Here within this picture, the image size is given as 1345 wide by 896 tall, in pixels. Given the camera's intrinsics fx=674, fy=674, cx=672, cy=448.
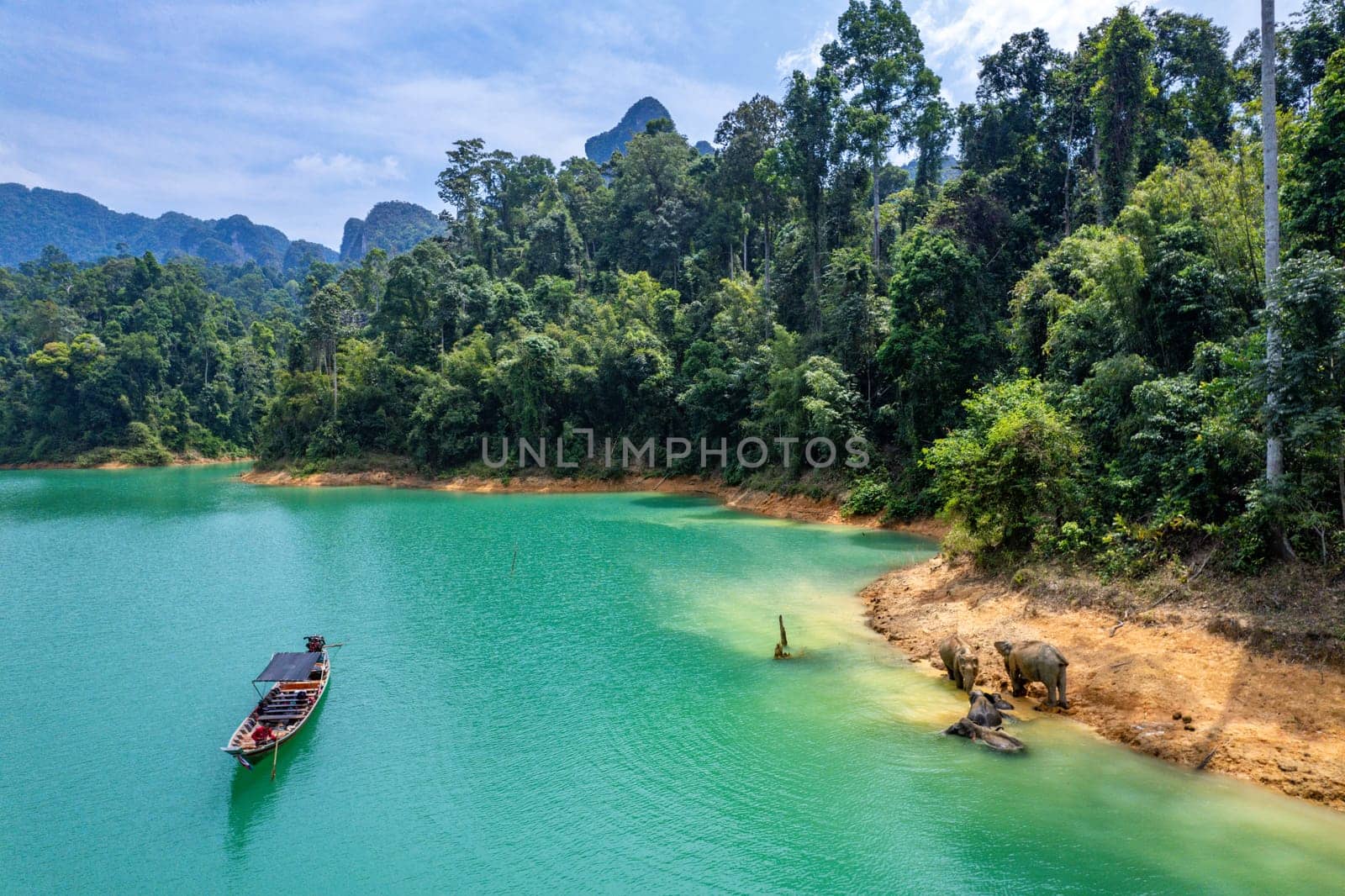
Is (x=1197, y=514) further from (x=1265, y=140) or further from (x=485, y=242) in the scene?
(x=485, y=242)

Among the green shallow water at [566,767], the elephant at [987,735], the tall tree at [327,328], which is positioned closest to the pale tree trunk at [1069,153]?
the green shallow water at [566,767]

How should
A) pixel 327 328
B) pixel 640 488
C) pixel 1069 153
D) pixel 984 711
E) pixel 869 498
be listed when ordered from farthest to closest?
A: 1. pixel 327 328
2. pixel 640 488
3. pixel 1069 153
4. pixel 869 498
5. pixel 984 711

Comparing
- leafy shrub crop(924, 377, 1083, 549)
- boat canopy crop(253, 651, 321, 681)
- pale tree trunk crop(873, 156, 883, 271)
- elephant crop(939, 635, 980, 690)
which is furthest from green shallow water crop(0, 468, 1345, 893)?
pale tree trunk crop(873, 156, 883, 271)

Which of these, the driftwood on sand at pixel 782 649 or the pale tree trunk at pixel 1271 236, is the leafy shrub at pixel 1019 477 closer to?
the pale tree trunk at pixel 1271 236

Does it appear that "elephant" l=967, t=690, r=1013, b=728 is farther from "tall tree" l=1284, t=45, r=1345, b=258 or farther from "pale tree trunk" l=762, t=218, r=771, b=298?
"pale tree trunk" l=762, t=218, r=771, b=298

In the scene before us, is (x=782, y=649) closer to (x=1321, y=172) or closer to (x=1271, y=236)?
(x=1271, y=236)

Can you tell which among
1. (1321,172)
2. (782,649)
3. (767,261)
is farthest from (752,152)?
(782,649)

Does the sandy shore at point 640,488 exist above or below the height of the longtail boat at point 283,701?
above

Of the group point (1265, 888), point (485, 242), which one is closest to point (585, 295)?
point (485, 242)
